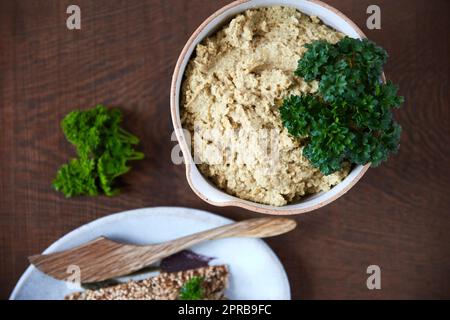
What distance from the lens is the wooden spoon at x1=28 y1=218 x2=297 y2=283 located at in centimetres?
185

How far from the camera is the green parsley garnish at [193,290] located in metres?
1.88

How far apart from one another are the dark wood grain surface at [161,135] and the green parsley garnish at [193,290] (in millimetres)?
288

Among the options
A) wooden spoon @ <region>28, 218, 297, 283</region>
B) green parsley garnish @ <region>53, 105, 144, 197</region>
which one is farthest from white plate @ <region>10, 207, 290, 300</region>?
green parsley garnish @ <region>53, 105, 144, 197</region>

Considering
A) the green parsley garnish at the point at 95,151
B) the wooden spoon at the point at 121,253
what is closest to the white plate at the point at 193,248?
the wooden spoon at the point at 121,253

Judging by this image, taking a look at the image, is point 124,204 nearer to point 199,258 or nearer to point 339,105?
point 199,258

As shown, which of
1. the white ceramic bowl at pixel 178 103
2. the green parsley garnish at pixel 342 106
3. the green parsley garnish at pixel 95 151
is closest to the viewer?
the green parsley garnish at pixel 342 106

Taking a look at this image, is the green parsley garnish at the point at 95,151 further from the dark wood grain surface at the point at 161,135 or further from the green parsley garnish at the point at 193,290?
the green parsley garnish at the point at 193,290

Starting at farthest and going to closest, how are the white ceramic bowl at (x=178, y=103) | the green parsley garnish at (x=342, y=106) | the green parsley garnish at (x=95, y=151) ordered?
the green parsley garnish at (x=95, y=151) → the white ceramic bowl at (x=178, y=103) → the green parsley garnish at (x=342, y=106)

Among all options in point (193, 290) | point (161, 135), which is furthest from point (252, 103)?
point (193, 290)

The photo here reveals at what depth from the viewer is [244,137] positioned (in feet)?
4.62

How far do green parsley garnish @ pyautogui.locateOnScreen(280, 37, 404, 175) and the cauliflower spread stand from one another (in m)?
0.06

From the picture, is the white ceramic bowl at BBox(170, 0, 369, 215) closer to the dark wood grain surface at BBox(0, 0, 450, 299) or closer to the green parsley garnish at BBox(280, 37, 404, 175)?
the green parsley garnish at BBox(280, 37, 404, 175)

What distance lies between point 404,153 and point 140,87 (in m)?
1.09
